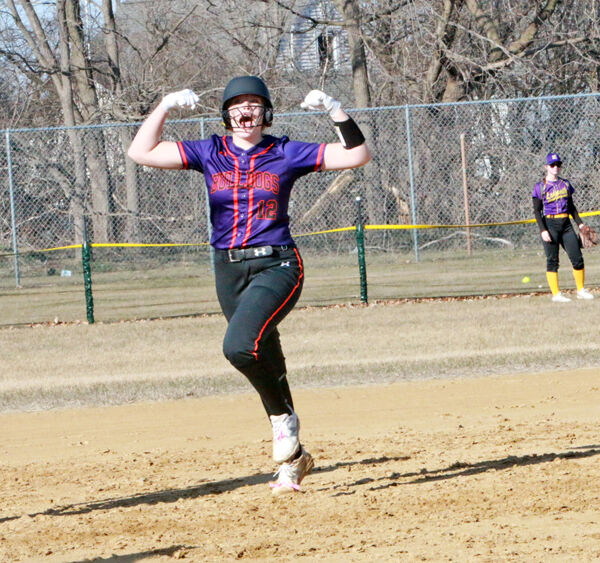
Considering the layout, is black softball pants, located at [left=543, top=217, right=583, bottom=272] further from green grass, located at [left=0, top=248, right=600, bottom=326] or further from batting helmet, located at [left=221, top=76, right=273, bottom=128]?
batting helmet, located at [left=221, top=76, right=273, bottom=128]

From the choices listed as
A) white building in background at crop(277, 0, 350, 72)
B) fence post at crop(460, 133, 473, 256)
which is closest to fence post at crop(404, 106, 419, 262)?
fence post at crop(460, 133, 473, 256)

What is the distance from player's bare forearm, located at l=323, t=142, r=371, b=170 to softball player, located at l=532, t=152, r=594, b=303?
858cm

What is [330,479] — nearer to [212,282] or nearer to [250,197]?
[250,197]

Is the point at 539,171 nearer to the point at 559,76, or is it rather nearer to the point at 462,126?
the point at 462,126

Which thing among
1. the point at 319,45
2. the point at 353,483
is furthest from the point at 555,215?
the point at 319,45

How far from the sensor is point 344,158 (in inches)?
197

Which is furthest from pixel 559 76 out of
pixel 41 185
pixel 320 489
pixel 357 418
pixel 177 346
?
pixel 320 489

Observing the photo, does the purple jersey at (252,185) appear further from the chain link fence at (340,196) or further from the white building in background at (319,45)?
the white building in background at (319,45)

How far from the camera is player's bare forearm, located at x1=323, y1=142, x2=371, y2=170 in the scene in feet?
16.4

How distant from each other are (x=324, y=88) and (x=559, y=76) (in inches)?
239

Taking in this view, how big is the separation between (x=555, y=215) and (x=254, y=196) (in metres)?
9.05

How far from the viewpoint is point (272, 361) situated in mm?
5098

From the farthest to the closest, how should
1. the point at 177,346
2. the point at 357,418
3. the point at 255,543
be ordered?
the point at 177,346 → the point at 357,418 → the point at 255,543

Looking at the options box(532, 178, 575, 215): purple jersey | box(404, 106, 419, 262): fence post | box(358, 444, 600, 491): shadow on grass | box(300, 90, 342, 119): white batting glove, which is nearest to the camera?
box(300, 90, 342, 119): white batting glove
